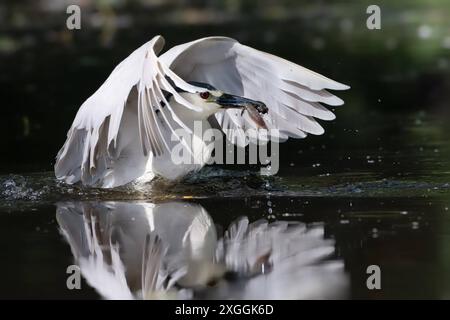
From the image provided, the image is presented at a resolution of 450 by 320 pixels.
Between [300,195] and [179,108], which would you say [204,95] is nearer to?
[179,108]

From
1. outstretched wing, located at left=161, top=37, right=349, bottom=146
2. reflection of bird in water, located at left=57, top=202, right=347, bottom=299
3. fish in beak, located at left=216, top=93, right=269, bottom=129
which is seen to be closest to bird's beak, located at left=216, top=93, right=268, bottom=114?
fish in beak, located at left=216, top=93, right=269, bottom=129

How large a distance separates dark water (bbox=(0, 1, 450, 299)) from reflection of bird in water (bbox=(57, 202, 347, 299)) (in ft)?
0.05

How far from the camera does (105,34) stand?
52.3 feet

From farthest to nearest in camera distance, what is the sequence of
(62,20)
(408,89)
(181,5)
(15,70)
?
(181,5), (62,20), (15,70), (408,89)

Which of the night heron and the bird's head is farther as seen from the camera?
the bird's head

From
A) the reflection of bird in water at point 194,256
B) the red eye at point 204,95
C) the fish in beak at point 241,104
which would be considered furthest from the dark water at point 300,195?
the red eye at point 204,95

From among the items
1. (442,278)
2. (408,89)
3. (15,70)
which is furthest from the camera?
(15,70)

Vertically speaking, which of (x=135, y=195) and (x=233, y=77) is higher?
(x=233, y=77)

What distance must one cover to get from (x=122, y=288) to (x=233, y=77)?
11.1 feet

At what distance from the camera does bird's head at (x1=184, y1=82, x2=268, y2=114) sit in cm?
757

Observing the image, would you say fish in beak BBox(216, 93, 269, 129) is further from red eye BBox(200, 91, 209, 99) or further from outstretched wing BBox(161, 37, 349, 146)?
outstretched wing BBox(161, 37, 349, 146)

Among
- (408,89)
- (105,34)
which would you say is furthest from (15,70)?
(408,89)

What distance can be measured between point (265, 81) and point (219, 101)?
1.75 feet

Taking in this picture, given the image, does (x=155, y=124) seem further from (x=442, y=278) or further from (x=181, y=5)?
(x=181, y=5)
